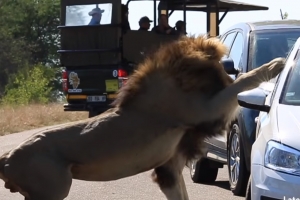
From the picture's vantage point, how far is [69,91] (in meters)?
Answer: 19.0

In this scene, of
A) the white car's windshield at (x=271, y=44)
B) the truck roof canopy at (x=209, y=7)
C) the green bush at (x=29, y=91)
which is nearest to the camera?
the white car's windshield at (x=271, y=44)

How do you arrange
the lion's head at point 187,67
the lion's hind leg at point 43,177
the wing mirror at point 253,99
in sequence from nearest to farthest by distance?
the lion's hind leg at point 43,177 → the wing mirror at point 253,99 → the lion's head at point 187,67

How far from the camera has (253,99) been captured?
6.57 meters

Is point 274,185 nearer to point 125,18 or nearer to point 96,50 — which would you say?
point 96,50

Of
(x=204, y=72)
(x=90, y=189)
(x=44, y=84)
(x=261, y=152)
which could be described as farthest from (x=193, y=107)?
(x=44, y=84)

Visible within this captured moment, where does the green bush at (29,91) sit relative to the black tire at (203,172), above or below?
below

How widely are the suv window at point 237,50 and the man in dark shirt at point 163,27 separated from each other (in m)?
8.37

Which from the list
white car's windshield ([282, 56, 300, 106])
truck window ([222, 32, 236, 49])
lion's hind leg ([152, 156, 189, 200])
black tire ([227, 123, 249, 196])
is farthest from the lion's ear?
truck window ([222, 32, 236, 49])

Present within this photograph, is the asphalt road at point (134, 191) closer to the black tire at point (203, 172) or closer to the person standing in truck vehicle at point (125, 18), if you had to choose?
the black tire at point (203, 172)

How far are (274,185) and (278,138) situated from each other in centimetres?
38

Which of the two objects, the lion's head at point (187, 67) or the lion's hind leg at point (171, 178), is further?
the lion's hind leg at point (171, 178)

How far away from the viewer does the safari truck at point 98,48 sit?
18.4m

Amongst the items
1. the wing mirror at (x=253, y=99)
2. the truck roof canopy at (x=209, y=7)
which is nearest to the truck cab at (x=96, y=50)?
the truck roof canopy at (x=209, y=7)

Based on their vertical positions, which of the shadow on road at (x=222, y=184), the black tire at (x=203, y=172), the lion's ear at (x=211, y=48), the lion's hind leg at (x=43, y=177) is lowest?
the shadow on road at (x=222, y=184)
